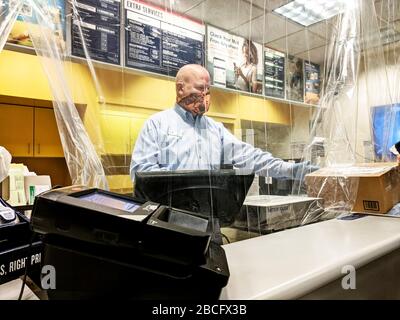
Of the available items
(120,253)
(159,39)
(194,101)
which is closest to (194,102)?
(194,101)

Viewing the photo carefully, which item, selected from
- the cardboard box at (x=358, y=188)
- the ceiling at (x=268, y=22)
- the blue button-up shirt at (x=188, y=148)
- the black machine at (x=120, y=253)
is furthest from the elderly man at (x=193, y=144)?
the black machine at (x=120, y=253)

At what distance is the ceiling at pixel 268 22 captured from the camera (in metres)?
1.41

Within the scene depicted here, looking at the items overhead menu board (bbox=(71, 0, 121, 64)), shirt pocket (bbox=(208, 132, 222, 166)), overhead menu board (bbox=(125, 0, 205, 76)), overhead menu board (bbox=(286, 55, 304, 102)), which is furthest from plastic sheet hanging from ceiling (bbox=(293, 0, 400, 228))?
overhead menu board (bbox=(71, 0, 121, 64))

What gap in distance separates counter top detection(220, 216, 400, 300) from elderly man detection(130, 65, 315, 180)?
40 centimetres

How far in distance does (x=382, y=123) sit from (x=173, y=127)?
1.08 meters

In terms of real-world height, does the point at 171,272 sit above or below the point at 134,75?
below

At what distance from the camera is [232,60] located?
1.52 meters

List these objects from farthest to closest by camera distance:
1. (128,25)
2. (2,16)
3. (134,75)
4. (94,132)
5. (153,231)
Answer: (134,75) < (128,25) < (94,132) < (2,16) < (153,231)

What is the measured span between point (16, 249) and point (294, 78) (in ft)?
5.35

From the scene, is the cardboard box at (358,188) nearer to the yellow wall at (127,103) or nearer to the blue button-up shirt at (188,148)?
the blue button-up shirt at (188,148)

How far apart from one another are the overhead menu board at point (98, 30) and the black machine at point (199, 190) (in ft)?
2.75

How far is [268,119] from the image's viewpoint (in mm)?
1572

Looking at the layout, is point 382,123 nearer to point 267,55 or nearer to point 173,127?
point 267,55

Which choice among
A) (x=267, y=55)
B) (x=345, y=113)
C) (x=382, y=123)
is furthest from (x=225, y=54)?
(x=382, y=123)
